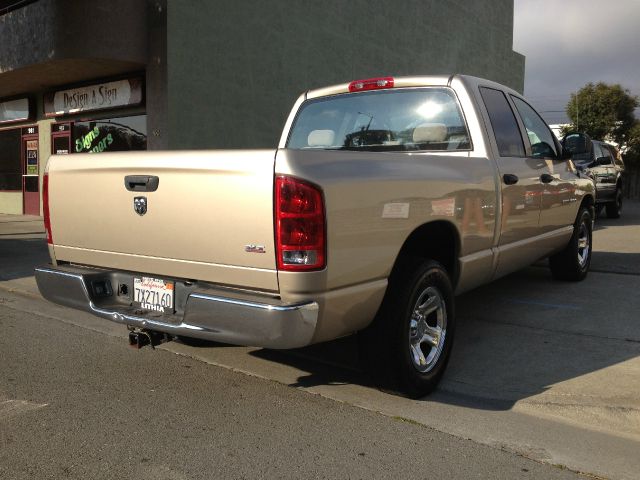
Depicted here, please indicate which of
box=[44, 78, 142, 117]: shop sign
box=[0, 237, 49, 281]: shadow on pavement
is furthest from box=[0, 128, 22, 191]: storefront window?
box=[0, 237, 49, 281]: shadow on pavement

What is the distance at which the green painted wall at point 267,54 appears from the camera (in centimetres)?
1269

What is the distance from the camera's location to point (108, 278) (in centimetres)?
389

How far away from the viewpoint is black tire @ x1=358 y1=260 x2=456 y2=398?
364 cm

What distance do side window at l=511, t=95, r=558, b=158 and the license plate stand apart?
3.53m

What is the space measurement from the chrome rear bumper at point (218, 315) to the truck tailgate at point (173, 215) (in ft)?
0.34

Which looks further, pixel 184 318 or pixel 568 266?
pixel 568 266

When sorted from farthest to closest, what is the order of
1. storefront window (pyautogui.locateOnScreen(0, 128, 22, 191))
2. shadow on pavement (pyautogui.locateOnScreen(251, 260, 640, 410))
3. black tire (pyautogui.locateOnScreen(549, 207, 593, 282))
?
storefront window (pyautogui.locateOnScreen(0, 128, 22, 191)) < black tire (pyautogui.locateOnScreen(549, 207, 593, 282)) < shadow on pavement (pyautogui.locateOnScreen(251, 260, 640, 410))

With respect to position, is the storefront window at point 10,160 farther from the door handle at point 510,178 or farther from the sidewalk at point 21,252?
the door handle at point 510,178

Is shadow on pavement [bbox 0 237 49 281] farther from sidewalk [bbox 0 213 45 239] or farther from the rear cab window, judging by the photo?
the rear cab window

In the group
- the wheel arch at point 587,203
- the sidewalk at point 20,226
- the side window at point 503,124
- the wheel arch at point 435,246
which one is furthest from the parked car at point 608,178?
the sidewalk at point 20,226

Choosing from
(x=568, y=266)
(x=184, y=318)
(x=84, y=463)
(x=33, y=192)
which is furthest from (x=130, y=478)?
(x=33, y=192)

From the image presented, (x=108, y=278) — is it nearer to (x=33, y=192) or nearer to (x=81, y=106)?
(x=81, y=106)

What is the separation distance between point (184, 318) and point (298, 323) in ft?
2.36

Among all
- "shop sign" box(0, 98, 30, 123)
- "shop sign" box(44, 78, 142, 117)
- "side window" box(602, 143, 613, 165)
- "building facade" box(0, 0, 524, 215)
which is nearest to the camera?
"building facade" box(0, 0, 524, 215)
